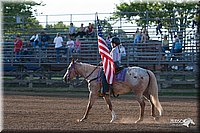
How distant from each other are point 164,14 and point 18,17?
1003 cm

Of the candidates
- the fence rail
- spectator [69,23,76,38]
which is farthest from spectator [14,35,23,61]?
spectator [69,23,76,38]

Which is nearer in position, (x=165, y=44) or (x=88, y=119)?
(x=88, y=119)

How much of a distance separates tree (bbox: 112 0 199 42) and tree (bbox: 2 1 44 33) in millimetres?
6198

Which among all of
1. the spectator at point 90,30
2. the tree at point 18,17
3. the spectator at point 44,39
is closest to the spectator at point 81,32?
the spectator at point 90,30

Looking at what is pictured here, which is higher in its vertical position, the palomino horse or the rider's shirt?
the rider's shirt

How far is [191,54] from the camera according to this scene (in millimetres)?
28453

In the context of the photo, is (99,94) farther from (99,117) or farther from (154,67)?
(154,67)

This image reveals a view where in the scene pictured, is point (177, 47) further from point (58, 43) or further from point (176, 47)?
point (58, 43)

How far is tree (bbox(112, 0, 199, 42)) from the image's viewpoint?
3081 cm

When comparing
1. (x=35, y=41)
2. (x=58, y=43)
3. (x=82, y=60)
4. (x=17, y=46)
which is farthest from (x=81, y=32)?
(x=17, y=46)

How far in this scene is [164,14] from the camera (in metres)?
33.4

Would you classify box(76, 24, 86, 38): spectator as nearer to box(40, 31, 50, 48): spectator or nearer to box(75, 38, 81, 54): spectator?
box(75, 38, 81, 54): spectator

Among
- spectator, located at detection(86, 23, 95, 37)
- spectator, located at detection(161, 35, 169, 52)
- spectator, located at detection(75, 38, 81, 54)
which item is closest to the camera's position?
spectator, located at detection(161, 35, 169, 52)

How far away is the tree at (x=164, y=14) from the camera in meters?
30.8
